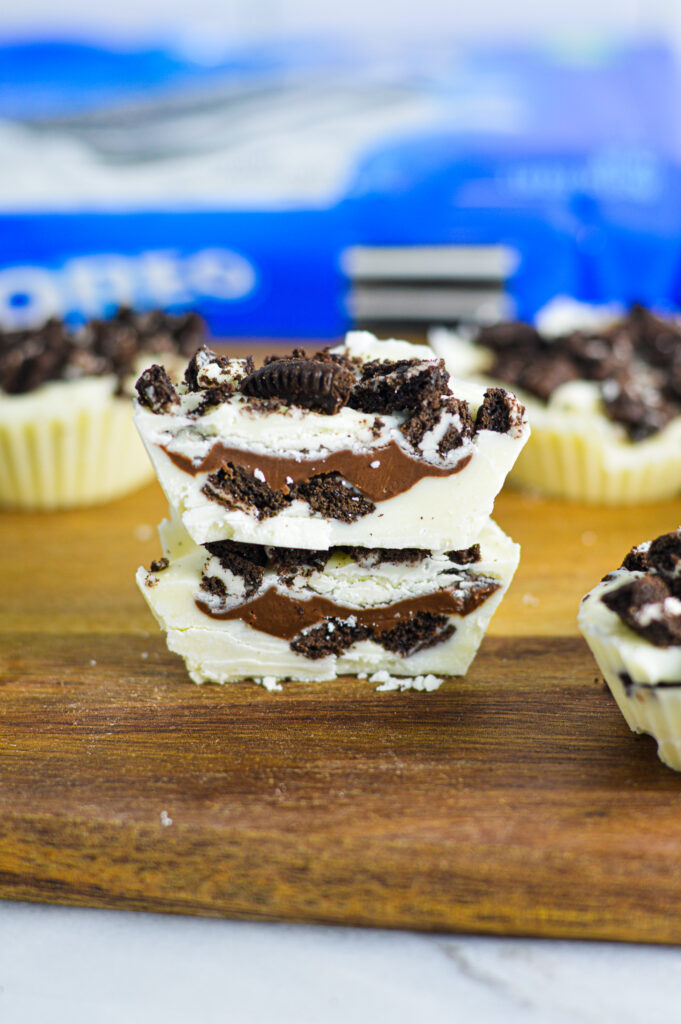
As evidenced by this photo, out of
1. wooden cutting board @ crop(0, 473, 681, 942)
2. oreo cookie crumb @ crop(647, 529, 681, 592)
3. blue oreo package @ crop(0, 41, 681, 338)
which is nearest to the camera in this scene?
wooden cutting board @ crop(0, 473, 681, 942)

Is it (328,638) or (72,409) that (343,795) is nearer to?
(328,638)

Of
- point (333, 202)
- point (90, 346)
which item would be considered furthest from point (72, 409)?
point (333, 202)

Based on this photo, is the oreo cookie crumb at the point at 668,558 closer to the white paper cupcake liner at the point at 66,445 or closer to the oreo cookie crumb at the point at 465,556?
the oreo cookie crumb at the point at 465,556

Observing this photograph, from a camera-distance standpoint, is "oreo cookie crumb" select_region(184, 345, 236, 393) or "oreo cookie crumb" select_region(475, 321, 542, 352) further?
"oreo cookie crumb" select_region(475, 321, 542, 352)

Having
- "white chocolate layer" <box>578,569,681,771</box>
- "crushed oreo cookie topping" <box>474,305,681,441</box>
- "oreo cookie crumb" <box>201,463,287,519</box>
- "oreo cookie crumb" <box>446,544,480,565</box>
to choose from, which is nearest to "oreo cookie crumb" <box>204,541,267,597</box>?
"oreo cookie crumb" <box>201,463,287,519</box>

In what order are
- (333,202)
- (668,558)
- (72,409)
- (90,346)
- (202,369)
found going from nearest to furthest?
(668,558), (202,369), (72,409), (90,346), (333,202)

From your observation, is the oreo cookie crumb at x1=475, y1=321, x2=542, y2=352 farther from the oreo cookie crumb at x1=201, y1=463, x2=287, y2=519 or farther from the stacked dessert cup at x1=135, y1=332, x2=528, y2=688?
the oreo cookie crumb at x1=201, y1=463, x2=287, y2=519

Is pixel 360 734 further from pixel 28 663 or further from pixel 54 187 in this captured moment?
pixel 54 187
